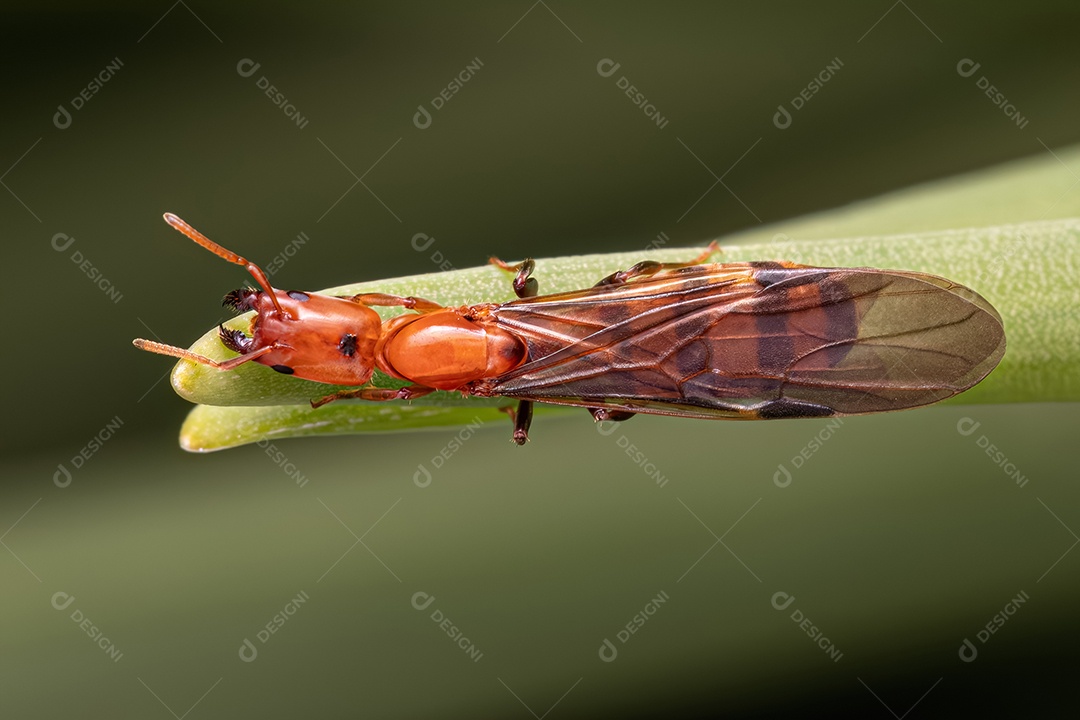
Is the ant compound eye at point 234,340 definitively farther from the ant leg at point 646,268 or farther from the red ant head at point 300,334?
the ant leg at point 646,268

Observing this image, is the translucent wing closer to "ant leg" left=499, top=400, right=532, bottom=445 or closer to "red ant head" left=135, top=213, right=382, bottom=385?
"ant leg" left=499, top=400, right=532, bottom=445

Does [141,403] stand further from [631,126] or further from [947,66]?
[947,66]

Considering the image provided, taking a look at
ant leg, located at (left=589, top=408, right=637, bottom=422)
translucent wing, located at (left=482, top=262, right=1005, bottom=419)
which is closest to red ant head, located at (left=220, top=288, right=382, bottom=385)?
translucent wing, located at (left=482, top=262, right=1005, bottom=419)

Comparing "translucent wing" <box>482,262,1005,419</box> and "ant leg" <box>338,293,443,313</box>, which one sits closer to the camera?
"ant leg" <box>338,293,443,313</box>

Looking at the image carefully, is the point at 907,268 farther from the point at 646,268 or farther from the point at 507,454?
the point at 507,454

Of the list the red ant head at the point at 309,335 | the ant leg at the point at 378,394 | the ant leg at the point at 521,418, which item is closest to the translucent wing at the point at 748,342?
the ant leg at the point at 521,418

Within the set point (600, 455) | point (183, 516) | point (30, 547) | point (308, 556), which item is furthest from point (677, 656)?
point (30, 547)
